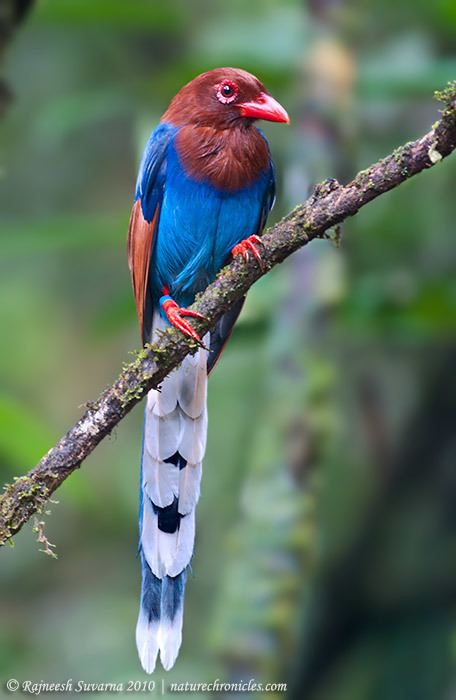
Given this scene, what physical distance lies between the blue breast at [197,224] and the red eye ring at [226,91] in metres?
0.28

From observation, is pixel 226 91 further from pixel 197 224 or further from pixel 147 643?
pixel 147 643

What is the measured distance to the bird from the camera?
423 centimetres

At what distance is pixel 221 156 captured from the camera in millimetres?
4422

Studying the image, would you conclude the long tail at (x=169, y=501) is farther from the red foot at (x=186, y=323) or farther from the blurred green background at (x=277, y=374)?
the red foot at (x=186, y=323)

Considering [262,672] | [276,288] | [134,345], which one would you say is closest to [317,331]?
[276,288]

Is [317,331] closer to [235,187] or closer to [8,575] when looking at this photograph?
[235,187]

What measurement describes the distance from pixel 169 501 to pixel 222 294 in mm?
1113

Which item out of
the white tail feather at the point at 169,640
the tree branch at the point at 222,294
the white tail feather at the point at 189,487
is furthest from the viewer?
the white tail feather at the point at 189,487

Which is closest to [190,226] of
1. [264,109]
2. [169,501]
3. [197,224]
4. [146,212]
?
[197,224]

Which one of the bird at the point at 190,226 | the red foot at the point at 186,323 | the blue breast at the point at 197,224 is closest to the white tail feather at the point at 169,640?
the bird at the point at 190,226

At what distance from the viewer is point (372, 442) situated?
19.3ft

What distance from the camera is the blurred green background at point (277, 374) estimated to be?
4914 mm

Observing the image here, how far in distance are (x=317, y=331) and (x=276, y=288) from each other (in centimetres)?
31

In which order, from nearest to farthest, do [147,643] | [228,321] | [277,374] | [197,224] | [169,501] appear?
[147,643]
[169,501]
[197,224]
[228,321]
[277,374]
